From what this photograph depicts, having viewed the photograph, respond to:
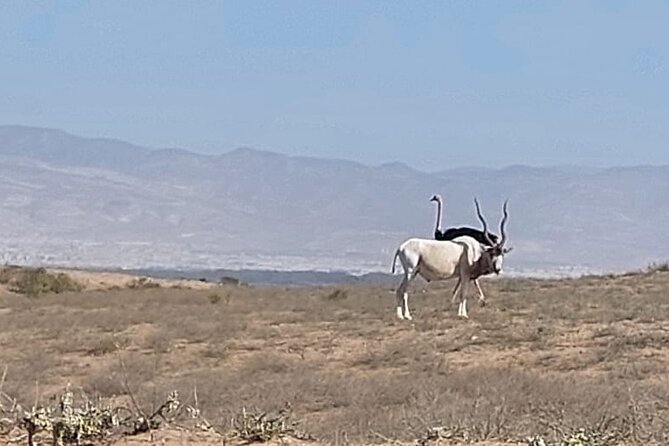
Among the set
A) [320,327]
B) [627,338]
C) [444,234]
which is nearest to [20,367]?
[320,327]

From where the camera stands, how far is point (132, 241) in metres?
178

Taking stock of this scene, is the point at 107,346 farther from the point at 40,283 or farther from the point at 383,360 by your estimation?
the point at 40,283

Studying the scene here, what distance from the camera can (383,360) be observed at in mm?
20172

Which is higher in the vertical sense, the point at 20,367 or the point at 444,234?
the point at 444,234

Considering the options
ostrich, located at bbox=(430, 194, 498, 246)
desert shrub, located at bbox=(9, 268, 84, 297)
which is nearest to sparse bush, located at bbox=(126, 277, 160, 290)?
desert shrub, located at bbox=(9, 268, 84, 297)

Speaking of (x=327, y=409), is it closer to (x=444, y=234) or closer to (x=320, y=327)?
(x=320, y=327)

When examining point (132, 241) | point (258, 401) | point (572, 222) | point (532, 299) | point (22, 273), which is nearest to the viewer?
point (258, 401)

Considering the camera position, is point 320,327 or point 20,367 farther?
point 320,327

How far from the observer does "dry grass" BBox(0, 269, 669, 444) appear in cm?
1212

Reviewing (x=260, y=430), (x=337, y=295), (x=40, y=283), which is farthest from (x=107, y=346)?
(x=40, y=283)

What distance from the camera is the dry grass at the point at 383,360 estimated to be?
1212 cm

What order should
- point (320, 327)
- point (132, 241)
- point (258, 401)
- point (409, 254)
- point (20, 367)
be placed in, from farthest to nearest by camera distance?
1. point (132, 241)
2. point (409, 254)
3. point (320, 327)
4. point (20, 367)
5. point (258, 401)

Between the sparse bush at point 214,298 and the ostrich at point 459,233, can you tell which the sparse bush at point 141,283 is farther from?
the ostrich at point 459,233

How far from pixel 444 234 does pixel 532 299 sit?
2.42 metres
